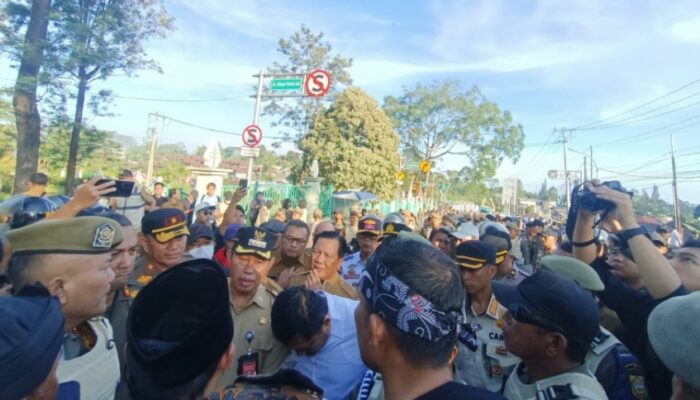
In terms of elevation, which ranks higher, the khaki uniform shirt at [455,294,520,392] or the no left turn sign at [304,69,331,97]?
the no left turn sign at [304,69,331,97]

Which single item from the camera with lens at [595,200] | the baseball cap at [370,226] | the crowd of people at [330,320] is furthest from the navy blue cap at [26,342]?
the baseball cap at [370,226]

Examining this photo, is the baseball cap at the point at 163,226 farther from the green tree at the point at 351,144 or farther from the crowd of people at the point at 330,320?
the green tree at the point at 351,144

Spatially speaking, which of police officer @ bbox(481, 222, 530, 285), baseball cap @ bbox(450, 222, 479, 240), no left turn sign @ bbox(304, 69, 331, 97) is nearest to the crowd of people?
police officer @ bbox(481, 222, 530, 285)

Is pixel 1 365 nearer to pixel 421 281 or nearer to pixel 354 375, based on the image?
pixel 421 281

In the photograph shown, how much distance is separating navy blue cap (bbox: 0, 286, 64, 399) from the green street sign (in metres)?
11.4

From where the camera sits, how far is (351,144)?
2098 cm

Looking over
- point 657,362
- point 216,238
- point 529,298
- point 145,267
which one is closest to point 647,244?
point 657,362

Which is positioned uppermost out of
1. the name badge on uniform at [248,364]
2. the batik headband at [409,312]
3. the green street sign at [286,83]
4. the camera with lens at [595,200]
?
the green street sign at [286,83]

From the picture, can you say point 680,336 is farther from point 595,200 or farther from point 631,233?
point 595,200

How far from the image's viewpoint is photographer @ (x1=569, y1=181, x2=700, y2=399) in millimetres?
2363

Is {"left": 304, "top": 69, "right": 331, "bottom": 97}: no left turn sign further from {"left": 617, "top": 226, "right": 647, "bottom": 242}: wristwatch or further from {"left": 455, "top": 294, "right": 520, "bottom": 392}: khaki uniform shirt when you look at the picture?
{"left": 617, "top": 226, "right": 647, "bottom": 242}: wristwatch

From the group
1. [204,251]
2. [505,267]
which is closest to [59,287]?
[204,251]

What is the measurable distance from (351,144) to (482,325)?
18.4 meters

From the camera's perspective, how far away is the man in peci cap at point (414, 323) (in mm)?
1295
